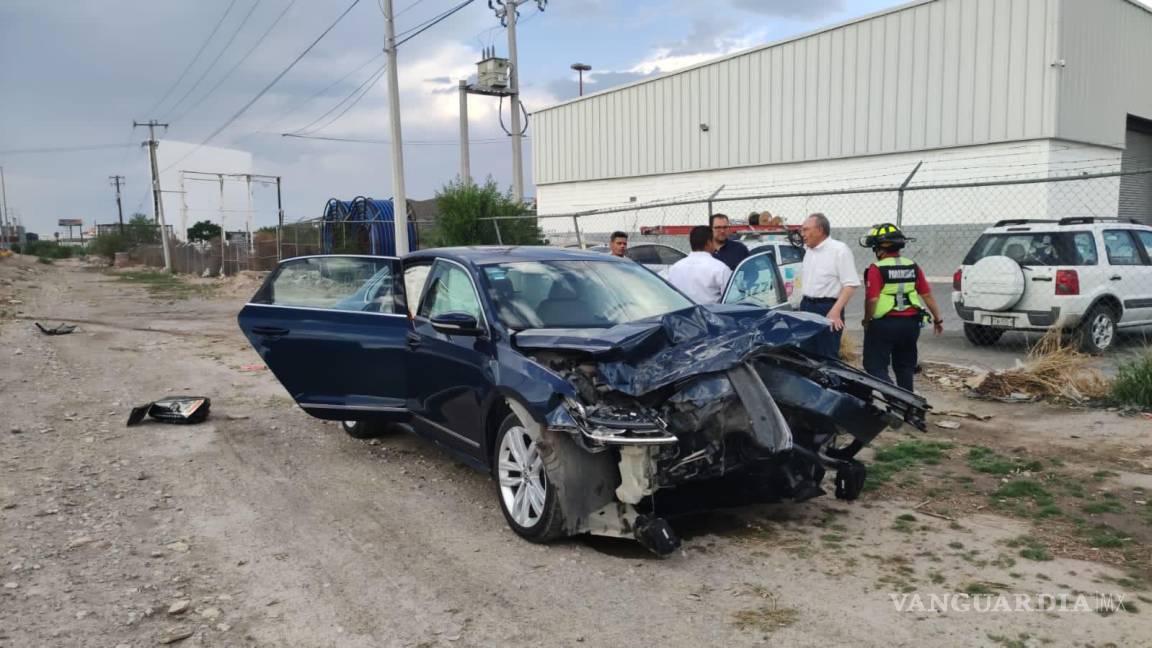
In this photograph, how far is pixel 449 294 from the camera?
5.39 metres

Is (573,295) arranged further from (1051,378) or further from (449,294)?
(1051,378)

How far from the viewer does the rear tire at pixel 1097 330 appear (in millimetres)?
9570

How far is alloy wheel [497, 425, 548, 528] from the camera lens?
13.7 feet

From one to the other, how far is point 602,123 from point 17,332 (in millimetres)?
23166

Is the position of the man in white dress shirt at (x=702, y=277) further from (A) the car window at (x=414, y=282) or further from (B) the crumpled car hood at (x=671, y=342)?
(B) the crumpled car hood at (x=671, y=342)

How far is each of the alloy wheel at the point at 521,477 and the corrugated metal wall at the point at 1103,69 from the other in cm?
2065

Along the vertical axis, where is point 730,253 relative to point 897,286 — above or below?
above

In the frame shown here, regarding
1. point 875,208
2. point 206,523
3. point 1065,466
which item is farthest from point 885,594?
point 875,208

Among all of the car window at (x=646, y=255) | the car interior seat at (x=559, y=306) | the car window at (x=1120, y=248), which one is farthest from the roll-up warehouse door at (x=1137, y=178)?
the car interior seat at (x=559, y=306)

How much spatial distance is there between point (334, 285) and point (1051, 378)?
21.6ft

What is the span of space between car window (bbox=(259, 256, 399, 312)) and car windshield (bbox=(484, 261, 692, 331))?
132cm

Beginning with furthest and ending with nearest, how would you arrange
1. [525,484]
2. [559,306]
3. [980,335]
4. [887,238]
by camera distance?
[980,335], [887,238], [559,306], [525,484]

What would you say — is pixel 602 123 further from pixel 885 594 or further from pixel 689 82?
pixel 885 594

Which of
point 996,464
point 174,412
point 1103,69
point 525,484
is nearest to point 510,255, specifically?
point 525,484
